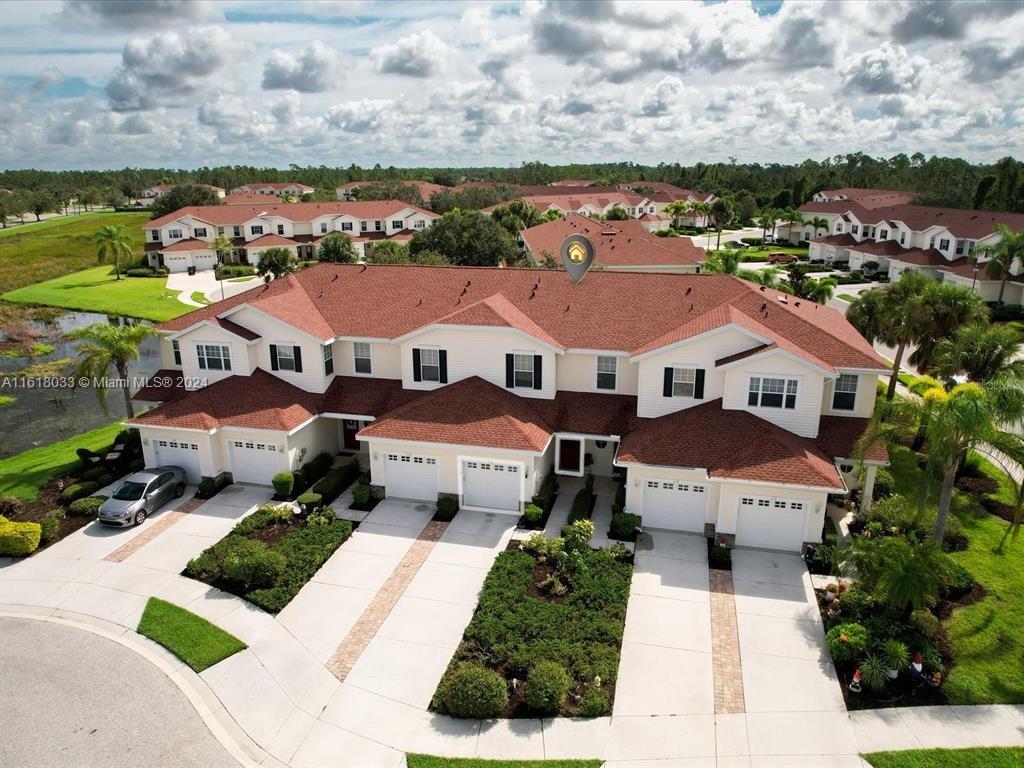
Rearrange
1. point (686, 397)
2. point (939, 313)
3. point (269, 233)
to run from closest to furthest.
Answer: point (686, 397)
point (939, 313)
point (269, 233)

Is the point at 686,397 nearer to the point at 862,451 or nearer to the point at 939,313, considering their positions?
the point at 862,451

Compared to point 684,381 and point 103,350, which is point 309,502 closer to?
point 103,350

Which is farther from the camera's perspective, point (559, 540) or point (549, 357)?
point (549, 357)

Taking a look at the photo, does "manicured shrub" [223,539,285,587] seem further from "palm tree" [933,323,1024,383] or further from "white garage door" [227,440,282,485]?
"palm tree" [933,323,1024,383]

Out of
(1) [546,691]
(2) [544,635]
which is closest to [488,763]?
(1) [546,691]

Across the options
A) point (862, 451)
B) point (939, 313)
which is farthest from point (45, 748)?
point (939, 313)

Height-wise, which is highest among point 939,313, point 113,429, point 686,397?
point 939,313

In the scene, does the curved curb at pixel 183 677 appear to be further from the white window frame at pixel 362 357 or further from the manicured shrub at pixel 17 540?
the white window frame at pixel 362 357
